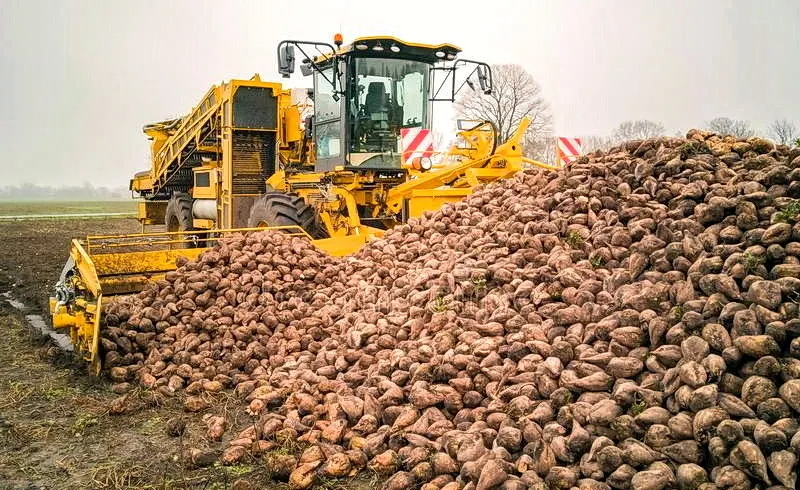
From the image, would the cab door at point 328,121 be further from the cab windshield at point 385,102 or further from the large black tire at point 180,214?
the large black tire at point 180,214

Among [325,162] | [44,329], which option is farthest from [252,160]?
[44,329]

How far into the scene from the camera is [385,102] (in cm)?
862

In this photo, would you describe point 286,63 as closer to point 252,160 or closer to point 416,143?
point 416,143

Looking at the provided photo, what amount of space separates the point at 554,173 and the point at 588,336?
A: 2.43m

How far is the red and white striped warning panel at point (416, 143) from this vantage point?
27.1ft

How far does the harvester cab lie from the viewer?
830 centimetres

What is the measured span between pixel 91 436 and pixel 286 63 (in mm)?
4785

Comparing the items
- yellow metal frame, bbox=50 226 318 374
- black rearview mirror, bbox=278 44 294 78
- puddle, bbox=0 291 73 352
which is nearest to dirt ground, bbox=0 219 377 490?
puddle, bbox=0 291 73 352

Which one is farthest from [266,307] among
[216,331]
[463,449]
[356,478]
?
[463,449]

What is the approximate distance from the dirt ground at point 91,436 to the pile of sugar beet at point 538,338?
17 cm

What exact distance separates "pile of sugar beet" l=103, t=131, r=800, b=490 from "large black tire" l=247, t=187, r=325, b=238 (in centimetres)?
199

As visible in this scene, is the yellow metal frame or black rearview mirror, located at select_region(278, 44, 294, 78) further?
black rearview mirror, located at select_region(278, 44, 294, 78)

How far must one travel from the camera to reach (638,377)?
11.6 ft

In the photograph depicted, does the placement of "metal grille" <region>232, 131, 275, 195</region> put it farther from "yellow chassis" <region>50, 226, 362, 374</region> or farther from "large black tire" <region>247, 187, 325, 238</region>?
"yellow chassis" <region>50, 226, 362, 374</region>
